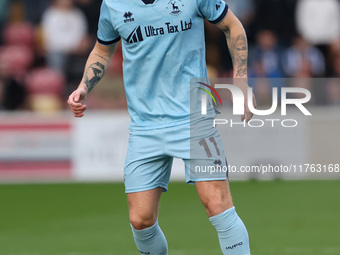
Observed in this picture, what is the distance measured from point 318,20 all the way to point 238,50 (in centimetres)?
1038

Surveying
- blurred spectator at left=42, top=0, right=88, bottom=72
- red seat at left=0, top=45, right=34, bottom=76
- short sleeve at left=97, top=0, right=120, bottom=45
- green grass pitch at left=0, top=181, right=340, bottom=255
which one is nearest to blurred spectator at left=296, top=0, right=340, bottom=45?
green grass pitch at left=0, top=181, right=340, bottom=255

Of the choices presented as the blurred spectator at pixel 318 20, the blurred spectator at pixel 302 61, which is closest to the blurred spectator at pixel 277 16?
the blurred spectator at pixel 318 20

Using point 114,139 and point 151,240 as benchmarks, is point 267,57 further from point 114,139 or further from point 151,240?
point 151,240

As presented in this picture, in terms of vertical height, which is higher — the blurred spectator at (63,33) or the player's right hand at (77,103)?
the player's right hand at (77,103)

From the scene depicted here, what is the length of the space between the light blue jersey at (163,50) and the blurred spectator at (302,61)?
909 cm

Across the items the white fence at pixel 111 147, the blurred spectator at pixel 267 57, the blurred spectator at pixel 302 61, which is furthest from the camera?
the blurred spectator at pixel 302 61

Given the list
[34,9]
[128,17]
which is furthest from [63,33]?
[128,17]

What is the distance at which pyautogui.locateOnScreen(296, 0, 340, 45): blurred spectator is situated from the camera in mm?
15625

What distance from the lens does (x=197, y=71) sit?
18.5 feet

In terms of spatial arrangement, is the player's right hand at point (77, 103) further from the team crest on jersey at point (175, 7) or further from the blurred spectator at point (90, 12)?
the blurred spectator at point (90, 12)

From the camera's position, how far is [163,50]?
561 centimetres

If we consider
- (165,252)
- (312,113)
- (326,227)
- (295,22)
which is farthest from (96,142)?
(165,252)

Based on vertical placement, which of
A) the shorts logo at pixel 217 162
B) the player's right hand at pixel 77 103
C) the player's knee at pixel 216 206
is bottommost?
the player's knee at pixel 216 206

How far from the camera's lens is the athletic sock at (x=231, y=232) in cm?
547
